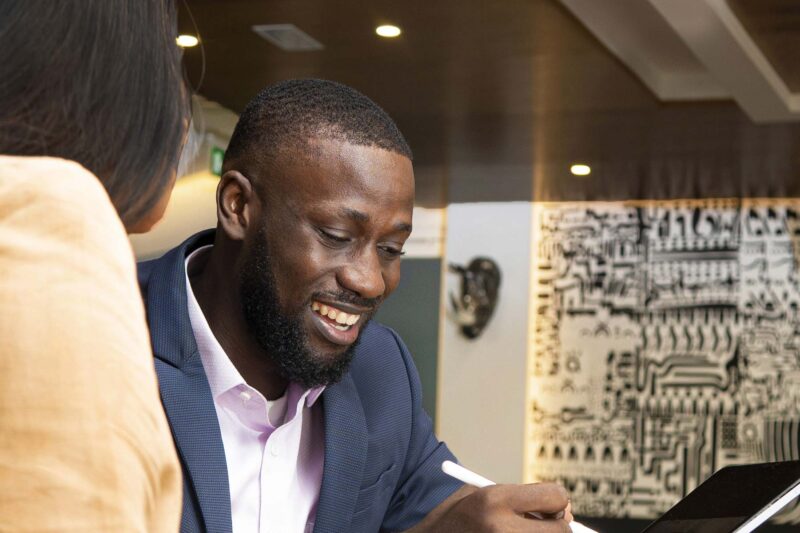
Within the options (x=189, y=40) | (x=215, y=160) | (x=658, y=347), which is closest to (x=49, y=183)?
(x=189, y=40)

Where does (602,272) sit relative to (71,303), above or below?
above

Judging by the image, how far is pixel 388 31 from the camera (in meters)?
4.39

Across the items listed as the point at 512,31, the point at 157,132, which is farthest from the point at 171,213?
the point at 157,132

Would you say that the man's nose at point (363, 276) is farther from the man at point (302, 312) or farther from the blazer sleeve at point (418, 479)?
the blazer sleeve at point (418, 479)

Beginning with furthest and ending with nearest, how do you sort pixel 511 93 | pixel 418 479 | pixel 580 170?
1. pixel 580 170
2. pixel 511 93
3. pixel 418 479

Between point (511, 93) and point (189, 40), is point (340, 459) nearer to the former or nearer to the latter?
point (189, 40)

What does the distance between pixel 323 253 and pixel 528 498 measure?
0.41 meters

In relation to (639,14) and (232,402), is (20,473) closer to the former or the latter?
(232,402)

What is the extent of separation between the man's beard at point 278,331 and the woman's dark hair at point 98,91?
0.83m

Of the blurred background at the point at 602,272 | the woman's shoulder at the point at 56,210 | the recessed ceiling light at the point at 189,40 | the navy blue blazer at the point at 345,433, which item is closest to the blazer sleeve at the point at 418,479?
the navy blue blazer at the point at 345,433

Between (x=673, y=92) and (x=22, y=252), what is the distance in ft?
16.3

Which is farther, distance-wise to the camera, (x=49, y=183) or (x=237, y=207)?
(x=237, y=207)

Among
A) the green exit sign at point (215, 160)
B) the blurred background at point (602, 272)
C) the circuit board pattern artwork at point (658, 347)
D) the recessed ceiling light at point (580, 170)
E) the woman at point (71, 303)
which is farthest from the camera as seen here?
the circuit board pattern artwork at point (658, 347)

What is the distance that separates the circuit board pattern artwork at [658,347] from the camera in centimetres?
739
